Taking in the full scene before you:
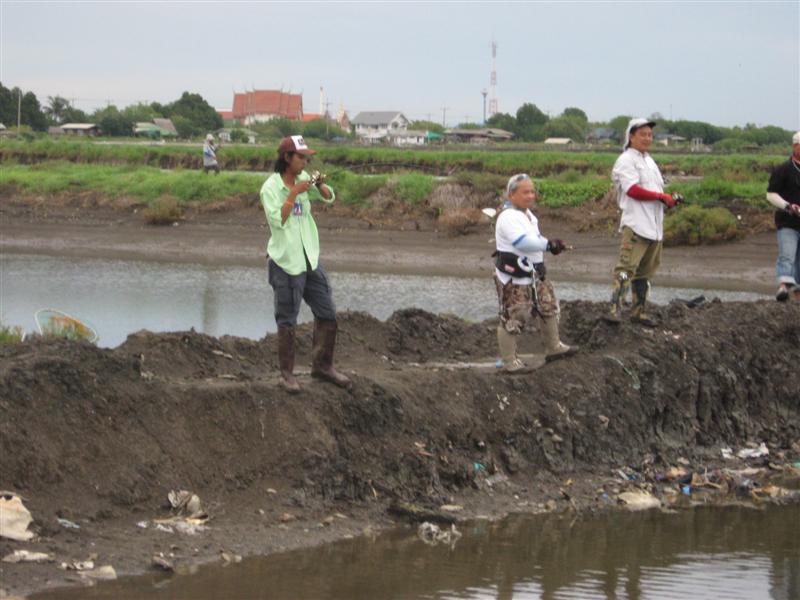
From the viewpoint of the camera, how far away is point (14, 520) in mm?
7551

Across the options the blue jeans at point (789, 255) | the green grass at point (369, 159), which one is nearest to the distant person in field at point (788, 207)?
the blue jeans at point (789, 255)

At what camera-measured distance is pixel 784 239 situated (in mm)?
13242

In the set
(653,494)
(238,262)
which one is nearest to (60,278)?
(238,262)

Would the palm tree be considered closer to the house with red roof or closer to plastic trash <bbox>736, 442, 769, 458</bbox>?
the house with red roof

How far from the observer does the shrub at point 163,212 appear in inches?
1190

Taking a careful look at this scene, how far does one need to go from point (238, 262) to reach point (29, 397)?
19124 millimetres

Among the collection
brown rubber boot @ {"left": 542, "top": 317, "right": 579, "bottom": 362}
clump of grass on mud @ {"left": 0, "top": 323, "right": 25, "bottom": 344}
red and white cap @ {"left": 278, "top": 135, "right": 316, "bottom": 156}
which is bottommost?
clump of grass on mud @ {"left": 0, "top": 323, "right": 25, "bottom": 344}

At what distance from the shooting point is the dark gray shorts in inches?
356

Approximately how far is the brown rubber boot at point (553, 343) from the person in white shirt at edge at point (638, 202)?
91cm

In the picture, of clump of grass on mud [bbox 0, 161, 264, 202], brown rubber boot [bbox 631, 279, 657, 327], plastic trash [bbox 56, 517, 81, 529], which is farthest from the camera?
clump of grass on mud [bbox 0, 161, 264, 202]

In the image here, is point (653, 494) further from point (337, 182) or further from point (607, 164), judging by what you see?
point (607, 164)

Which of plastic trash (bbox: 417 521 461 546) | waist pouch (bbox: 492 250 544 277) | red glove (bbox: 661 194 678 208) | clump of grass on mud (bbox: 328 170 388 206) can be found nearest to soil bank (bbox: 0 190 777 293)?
clump of grass on mud (bbox: 328 170 388 206)

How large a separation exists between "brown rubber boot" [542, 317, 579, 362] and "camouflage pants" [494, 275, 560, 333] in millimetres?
252

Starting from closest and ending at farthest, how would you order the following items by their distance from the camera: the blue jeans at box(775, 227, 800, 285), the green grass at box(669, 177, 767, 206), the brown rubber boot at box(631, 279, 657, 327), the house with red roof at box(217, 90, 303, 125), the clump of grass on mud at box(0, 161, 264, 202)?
the brown rubber boot at box(631, 279, 657, 327) → the blue jeans at box(775, 227, 800, 285) → the green grass at box(669, 177, 767, 206) → the clump of grass on mud at box(0, 161, 264, 202) → the house with red roof at box(217, 90, 303, 125)
